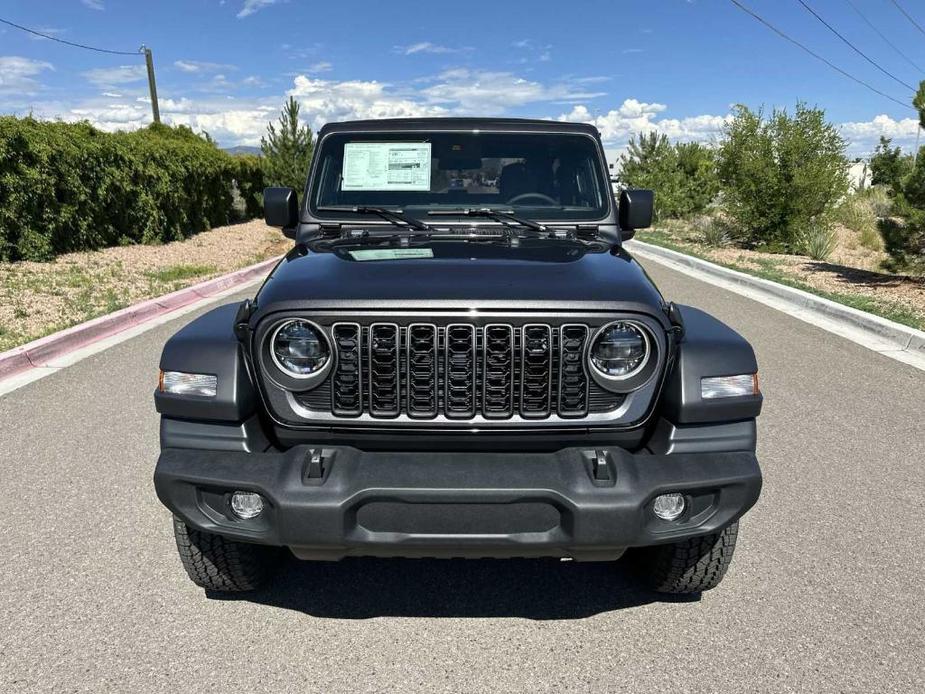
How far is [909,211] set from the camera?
35.0ft

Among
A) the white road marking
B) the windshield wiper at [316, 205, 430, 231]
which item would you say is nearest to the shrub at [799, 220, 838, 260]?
the white road marking

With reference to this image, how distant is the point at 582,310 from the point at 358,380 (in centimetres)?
77

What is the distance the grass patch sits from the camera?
42.8 ft

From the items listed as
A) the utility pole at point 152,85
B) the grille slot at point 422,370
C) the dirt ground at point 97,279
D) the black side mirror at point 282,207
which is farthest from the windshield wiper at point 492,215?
the utility pole at point 152,85

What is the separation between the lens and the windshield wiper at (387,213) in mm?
3695

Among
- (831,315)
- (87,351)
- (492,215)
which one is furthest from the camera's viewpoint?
(831,315)

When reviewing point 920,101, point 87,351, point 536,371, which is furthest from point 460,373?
point 920,101

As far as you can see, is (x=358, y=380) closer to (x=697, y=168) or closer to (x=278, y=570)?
(x=278, y=570)

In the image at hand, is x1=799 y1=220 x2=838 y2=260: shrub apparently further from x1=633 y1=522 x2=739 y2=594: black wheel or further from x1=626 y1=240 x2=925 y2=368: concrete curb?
x1=633 y1=522 x2=739 y2=594: black wheel

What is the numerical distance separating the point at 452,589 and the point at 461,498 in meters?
0.97

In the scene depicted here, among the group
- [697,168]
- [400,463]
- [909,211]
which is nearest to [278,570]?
[400,463]

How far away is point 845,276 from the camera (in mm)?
13453

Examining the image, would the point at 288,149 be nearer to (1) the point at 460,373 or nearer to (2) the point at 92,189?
(2) the point at 92,189

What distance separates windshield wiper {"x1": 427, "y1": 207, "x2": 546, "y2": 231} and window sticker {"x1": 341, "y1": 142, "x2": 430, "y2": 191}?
232 mm
